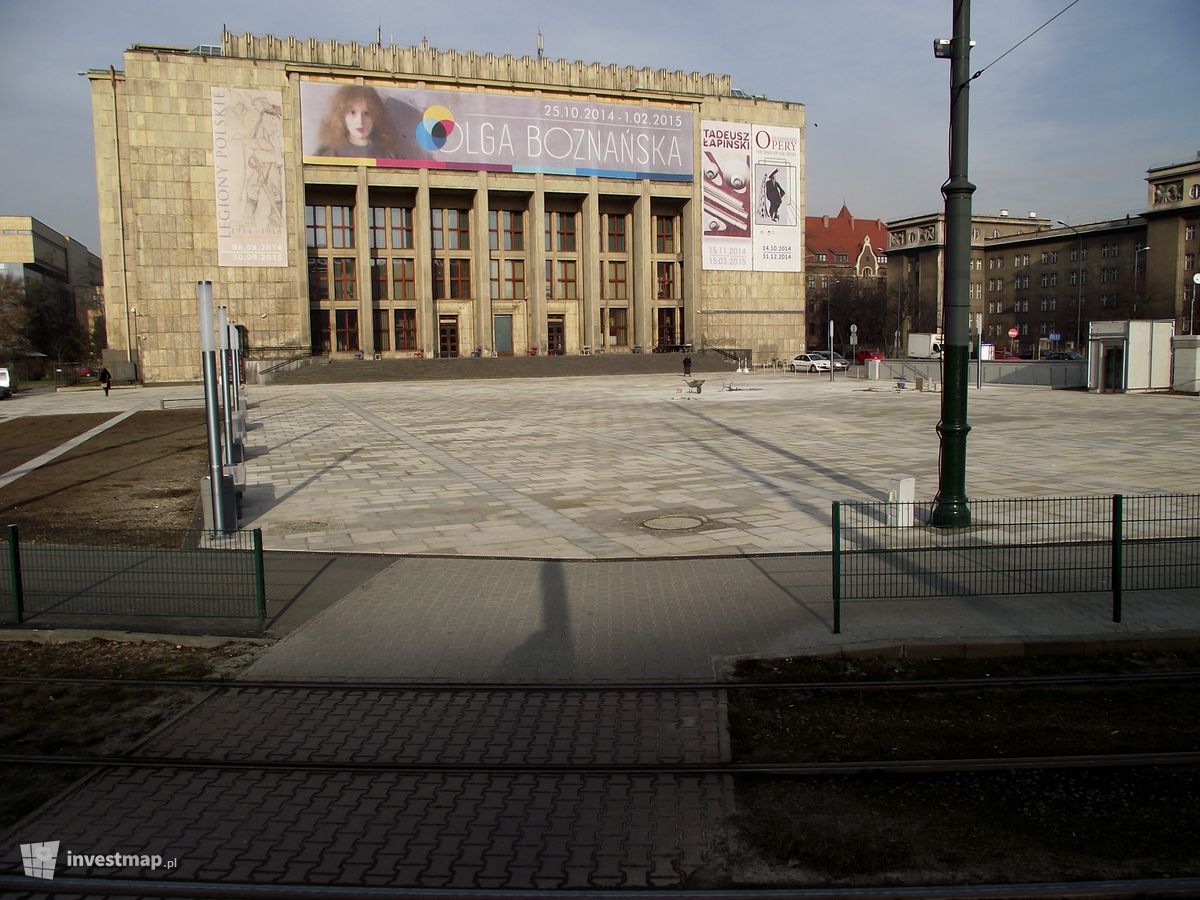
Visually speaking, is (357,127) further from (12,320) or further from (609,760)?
(609,760)

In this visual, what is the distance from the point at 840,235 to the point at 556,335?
76088 millimetres

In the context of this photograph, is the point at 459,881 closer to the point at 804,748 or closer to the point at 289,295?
the point at 804,748

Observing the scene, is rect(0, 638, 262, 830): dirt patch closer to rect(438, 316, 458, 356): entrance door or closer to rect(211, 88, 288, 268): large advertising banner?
rect(211, 88, 288, 268): large advertising banner

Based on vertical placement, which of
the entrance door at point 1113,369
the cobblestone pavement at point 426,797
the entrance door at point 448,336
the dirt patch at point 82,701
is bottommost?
the dirt patch at point 82,701

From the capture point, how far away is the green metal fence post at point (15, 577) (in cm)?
879

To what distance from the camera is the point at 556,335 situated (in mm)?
79438

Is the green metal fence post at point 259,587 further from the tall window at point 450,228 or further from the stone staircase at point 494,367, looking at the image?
the tall window at point 450,228

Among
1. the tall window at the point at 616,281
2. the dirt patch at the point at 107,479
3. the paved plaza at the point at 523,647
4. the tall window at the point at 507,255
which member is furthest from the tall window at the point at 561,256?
the paved plaza at the point at 523,647

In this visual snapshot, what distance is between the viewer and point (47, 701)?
711 cm

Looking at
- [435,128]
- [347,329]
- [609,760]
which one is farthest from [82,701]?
[435,128]

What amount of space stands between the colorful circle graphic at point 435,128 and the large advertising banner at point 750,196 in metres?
21.2

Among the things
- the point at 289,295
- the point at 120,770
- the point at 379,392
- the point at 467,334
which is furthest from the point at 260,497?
the point at 467,334

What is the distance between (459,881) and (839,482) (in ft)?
44.2

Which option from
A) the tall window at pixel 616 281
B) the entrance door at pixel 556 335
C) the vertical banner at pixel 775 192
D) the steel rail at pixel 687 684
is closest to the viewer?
the steel rail at pixel 687 684
